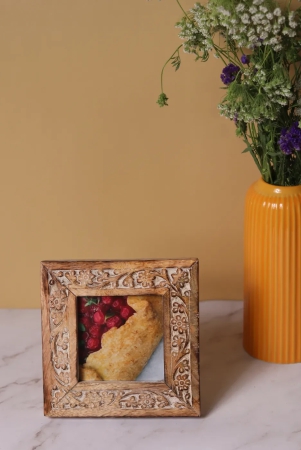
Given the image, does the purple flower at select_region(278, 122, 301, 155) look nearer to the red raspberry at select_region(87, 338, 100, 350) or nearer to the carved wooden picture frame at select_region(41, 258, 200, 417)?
the carved wooden picture frame at select_region(41, 258, 200, 417)

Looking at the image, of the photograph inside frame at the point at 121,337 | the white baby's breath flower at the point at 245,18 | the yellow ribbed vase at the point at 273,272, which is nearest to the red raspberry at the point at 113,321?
the photograph inside frame at the point at 121,337

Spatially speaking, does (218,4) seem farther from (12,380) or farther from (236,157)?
(12,380)

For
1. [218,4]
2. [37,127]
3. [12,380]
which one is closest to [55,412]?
[12,380]

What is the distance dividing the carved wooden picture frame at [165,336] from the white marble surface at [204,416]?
3cm

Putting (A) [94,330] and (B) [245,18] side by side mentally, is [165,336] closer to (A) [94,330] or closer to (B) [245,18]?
(A) [94,330]

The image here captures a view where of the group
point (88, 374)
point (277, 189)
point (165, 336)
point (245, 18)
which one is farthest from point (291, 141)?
point (88, 374)

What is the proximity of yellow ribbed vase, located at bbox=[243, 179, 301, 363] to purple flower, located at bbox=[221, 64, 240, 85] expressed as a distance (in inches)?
7.5

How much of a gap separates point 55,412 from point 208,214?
52 cm

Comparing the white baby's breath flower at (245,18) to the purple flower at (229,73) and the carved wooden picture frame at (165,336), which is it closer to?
the purple flower at (229,73)

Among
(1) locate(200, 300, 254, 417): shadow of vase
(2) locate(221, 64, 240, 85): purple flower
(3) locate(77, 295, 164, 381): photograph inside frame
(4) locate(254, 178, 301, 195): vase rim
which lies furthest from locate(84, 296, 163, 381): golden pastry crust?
(2) locate(221, 64, 240, 85): purple flower

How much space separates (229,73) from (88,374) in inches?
22.2

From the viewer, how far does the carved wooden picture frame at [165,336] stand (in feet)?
4.00

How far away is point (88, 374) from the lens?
124 cm

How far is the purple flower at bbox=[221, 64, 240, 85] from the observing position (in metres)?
1.29
